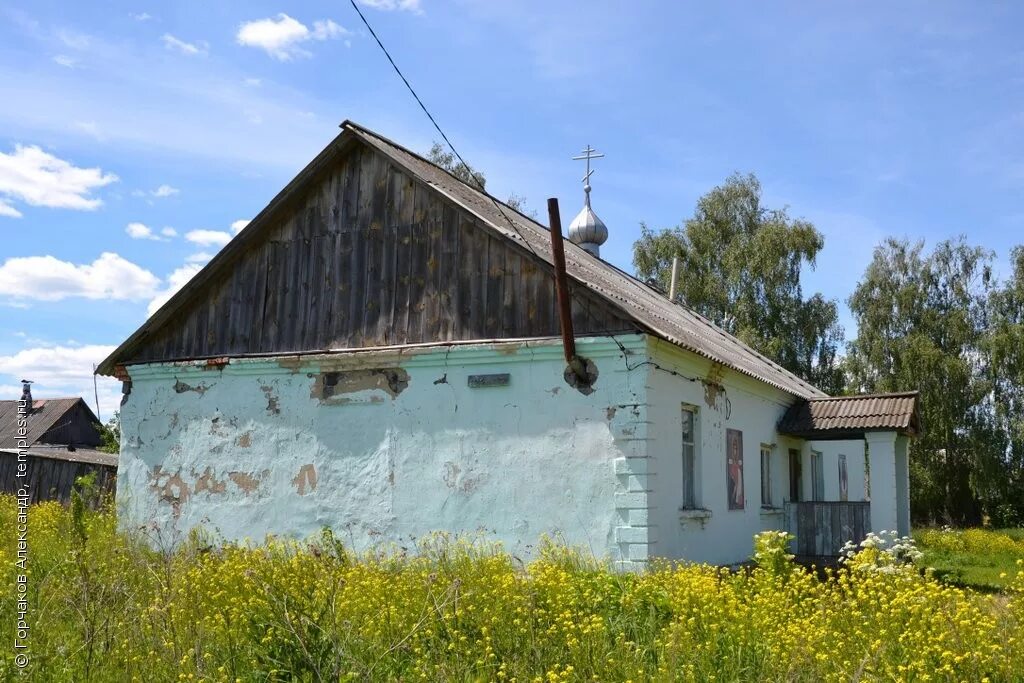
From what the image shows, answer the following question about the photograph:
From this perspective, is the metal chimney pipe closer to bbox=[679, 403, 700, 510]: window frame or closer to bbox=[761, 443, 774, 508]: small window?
bbox=[679, 403, 700, 510]: window frame

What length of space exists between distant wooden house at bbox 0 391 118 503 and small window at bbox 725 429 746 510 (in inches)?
416

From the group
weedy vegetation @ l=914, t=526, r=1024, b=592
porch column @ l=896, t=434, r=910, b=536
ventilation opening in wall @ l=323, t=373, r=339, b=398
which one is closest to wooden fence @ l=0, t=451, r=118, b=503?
ventilation opening in wall @ l=323, t=373, r=339, b=398

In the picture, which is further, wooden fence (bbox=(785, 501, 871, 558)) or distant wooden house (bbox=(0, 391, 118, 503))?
distant wooden house (bbox=(0, 391, 118, 503))

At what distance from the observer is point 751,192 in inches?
1332

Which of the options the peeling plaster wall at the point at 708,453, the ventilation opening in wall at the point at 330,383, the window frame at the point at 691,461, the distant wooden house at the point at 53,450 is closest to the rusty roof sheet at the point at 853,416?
the peeling plaster wall at the point at 708,453

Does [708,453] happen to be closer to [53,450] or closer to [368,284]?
[368,284]

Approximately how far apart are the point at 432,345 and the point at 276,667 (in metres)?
5.93

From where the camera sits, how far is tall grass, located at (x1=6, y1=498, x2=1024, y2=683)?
5496mm

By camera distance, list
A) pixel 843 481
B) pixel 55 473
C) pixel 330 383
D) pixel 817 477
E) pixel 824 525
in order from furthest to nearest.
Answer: pixel 843 481
pixel 55 473
pixel 817 477
pixel 824 525
pixel 330 383

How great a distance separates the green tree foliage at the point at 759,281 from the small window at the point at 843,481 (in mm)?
9535

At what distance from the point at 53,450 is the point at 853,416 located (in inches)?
961

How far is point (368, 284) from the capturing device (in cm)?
1206

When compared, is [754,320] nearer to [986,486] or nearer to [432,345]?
[986,486]

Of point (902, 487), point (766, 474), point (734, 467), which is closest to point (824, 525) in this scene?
point (766, 474)
